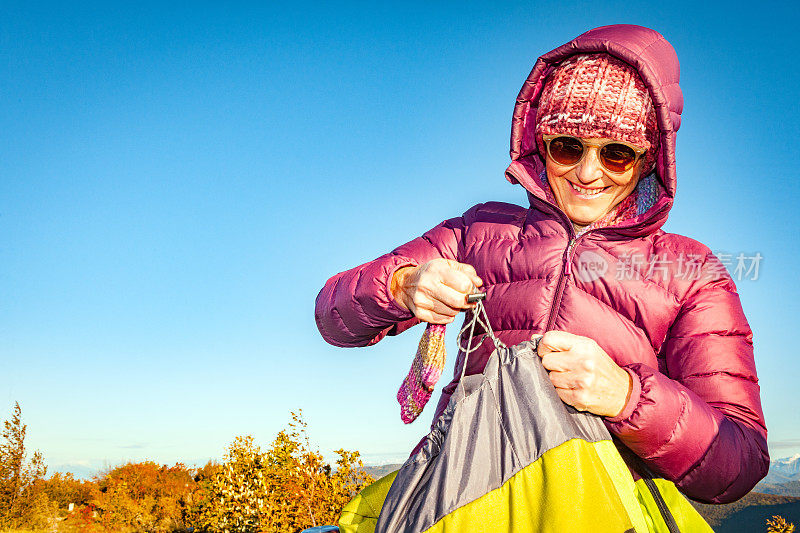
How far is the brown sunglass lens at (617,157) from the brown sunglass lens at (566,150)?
0.11 m

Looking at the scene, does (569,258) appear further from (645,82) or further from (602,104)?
(645,82)

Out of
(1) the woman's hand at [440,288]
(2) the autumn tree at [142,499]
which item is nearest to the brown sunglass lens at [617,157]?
(1) the woman's hand at [440,288]

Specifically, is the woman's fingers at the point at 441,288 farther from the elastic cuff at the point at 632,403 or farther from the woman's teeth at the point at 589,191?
the woman's teeth at the point at 589,191

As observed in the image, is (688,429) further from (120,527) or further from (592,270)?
(120,527)

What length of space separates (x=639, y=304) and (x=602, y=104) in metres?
0.87

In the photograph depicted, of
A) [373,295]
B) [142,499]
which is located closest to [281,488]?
[373,295]

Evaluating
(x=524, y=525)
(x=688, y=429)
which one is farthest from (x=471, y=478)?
(x=688, y=429)

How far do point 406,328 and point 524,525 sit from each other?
52.2 inches

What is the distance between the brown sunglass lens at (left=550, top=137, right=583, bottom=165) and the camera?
9.10ft

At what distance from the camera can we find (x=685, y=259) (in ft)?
8.68

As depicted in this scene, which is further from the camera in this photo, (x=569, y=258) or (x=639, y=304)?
(x=569, y=258)

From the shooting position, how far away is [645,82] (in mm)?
2652

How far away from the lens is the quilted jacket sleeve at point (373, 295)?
2.67 metres

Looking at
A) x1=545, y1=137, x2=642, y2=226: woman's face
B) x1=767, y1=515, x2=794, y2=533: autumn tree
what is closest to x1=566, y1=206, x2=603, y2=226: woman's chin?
x1=545, y1=137, x2=642, y2=226: woman's face
